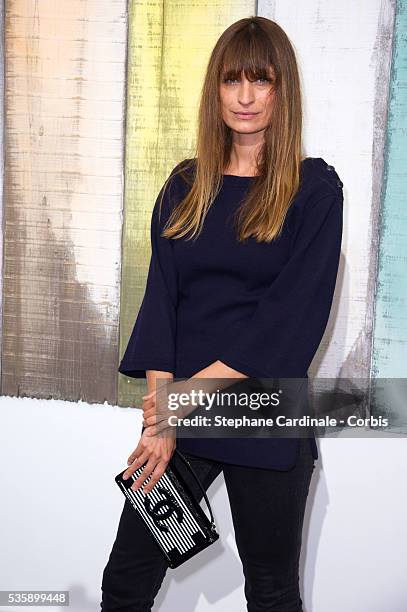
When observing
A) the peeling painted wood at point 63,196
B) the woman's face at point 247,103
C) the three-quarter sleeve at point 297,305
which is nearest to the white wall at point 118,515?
the peeling painted wood at point 63,196

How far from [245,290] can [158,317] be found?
176 mm

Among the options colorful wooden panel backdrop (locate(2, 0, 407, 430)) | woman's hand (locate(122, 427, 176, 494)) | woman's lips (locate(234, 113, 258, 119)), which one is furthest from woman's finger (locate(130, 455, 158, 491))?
woman's lips (locate(234, 113, 258, 119))

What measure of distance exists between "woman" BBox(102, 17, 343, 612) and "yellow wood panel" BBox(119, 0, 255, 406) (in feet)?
1.29

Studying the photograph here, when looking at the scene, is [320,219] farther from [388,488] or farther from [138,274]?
[388,488]

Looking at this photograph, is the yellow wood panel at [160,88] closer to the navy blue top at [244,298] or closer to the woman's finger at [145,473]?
the navy blue top at [244,298]

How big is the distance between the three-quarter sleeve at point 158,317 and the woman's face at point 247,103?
213 mm

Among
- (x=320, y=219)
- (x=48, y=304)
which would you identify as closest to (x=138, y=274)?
(x=48, y=304)

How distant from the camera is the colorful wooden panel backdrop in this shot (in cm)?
193

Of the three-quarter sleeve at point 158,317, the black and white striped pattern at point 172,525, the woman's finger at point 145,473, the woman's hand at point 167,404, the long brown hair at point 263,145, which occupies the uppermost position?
the long brown hair at point 263,145

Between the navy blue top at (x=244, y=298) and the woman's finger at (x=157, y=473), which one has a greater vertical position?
the navy blue top at (x=244, y=298)

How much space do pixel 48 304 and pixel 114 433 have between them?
14.6 inches

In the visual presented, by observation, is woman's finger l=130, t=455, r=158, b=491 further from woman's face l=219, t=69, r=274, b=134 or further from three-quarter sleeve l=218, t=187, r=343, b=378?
woman's face l=219, t=69, r=274, b=134

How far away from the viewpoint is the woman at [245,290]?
150 cm

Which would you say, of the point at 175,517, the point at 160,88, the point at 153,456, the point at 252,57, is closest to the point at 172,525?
the point at 175,517
